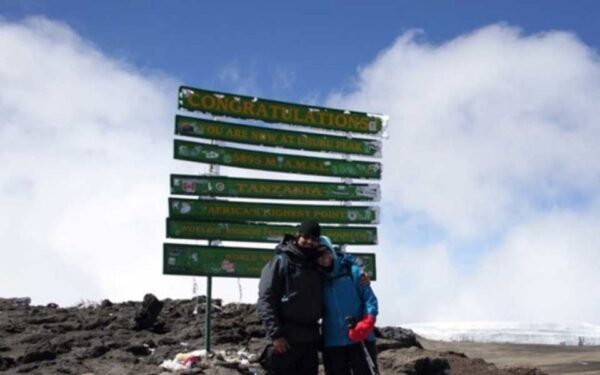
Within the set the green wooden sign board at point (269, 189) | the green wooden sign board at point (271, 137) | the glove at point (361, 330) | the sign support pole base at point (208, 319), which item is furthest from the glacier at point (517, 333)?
the glove at point (361, 330)

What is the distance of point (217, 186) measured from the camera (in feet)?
37.9

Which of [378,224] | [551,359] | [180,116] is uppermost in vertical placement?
A: [180,116]

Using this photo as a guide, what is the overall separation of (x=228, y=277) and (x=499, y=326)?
11.1 metres

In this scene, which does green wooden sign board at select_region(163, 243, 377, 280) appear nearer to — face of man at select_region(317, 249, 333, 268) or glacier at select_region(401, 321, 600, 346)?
face of man at select_region(317, 249, 333, 268)

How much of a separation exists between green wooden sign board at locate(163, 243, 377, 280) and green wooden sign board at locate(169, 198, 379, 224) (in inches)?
20.2

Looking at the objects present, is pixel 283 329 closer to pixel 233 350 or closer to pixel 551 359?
pixel 233 350

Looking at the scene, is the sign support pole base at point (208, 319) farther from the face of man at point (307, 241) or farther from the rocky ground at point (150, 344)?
the face of man at point (307, 241)

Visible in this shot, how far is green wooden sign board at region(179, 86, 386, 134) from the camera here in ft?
37.8

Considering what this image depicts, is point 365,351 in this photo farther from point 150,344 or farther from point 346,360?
point 150,344

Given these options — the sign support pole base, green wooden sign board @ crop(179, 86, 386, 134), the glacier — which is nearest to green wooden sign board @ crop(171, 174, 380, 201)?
green wooden sign board @ crop(179, 86, 386, 134)

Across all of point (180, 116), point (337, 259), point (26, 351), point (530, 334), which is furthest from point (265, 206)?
point (530, 334)

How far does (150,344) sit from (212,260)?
64.7 inches

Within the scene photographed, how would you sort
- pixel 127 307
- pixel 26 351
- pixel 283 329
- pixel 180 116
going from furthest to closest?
pixel 127 307 < pixel 180 116 < pixel 26 351 < pixel 283 329

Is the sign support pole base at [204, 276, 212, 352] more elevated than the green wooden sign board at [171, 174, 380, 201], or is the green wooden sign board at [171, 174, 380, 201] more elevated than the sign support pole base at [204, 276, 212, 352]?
the green wooden sign board at [171, 174, 380, 201]
